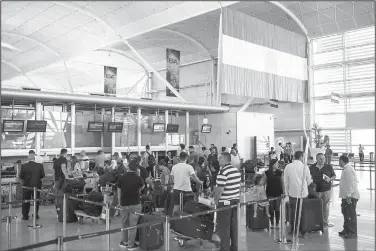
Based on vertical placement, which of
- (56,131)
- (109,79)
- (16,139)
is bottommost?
(16,139)

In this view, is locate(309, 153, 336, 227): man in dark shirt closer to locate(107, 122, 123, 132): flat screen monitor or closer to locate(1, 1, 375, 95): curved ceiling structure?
locate(1, 1, 375, 95): curved ceiling structure

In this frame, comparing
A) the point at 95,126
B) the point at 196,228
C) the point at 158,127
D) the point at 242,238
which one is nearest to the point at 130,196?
the point at 196,228

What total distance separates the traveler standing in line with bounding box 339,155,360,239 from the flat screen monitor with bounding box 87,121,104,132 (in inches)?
526

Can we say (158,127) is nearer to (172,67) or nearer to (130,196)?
(172,67)

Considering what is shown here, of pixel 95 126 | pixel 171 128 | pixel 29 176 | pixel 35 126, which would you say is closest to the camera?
pixel 29 176

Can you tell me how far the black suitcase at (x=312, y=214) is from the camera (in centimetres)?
729

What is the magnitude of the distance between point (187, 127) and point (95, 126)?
6843 mm

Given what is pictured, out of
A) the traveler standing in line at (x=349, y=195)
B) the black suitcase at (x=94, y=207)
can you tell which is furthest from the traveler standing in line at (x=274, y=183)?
the black suitcase at (x=94, y=207)

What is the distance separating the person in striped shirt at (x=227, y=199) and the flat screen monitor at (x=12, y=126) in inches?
469

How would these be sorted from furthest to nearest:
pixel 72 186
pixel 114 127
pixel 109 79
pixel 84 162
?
pixel 109 79 → pixel 114 127 → pixel 84 162 → pixel 72 186

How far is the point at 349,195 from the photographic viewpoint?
23.1ft

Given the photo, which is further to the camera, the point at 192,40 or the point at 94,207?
the point at 192,40

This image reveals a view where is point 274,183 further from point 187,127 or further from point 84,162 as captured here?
point 187,127

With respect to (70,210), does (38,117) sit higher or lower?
higher
